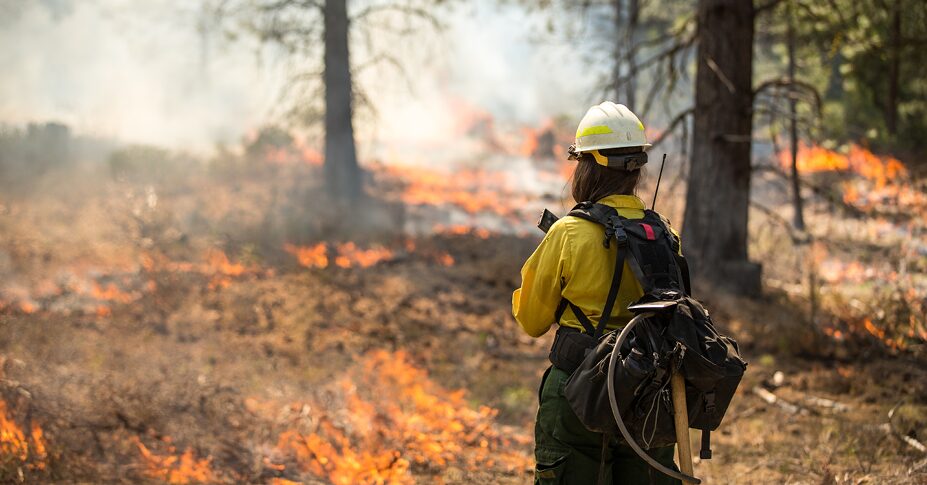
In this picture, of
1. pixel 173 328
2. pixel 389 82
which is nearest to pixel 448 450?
pixel 173 328

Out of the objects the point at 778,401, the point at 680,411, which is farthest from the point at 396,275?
the point at 680,411

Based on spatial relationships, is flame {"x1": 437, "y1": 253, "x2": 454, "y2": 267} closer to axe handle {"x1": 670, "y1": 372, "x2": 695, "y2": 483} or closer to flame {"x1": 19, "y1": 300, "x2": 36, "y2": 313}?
flame {"x1": 19, "y1": 300, "x2": 36, "y2": 313}

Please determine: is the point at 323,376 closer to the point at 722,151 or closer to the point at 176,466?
the point at 176,466

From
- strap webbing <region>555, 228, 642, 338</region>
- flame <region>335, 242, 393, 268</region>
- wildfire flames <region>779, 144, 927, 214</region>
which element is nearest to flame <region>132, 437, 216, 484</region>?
strap webbing <region>555, 228, 642, 338</region>

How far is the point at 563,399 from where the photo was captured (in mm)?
2939

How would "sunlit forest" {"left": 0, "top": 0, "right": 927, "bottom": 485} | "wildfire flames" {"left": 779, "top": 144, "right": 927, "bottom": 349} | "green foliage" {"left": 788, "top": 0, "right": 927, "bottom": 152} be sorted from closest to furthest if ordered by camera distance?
"sunlit forest" {"left": 0, "top": 0, "right": 927, "bottom": 485} → "wildfire flames" {"left": 779, "top": 144, "right": 927, "bottom": 349} → "green foliage" {"left": 788, "top": 0, "right": 927, "bottom": 152}

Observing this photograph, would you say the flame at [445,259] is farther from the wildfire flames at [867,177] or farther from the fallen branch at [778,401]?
the wildfire flames at [867,177]

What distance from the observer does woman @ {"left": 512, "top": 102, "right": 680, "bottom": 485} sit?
2850 millimetres

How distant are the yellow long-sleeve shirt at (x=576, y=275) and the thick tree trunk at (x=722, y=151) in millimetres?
6365

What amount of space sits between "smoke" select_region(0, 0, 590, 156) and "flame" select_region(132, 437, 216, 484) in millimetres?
11559

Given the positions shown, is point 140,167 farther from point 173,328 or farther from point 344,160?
point 173,328

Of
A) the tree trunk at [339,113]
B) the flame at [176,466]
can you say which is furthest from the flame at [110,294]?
the tree trunk at [339,113]

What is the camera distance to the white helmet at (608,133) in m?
2.92

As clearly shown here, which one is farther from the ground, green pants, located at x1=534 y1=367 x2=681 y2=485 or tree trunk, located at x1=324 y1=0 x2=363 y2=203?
tree trunk, located at x1=324 y1=0 x2=363 y2=203
